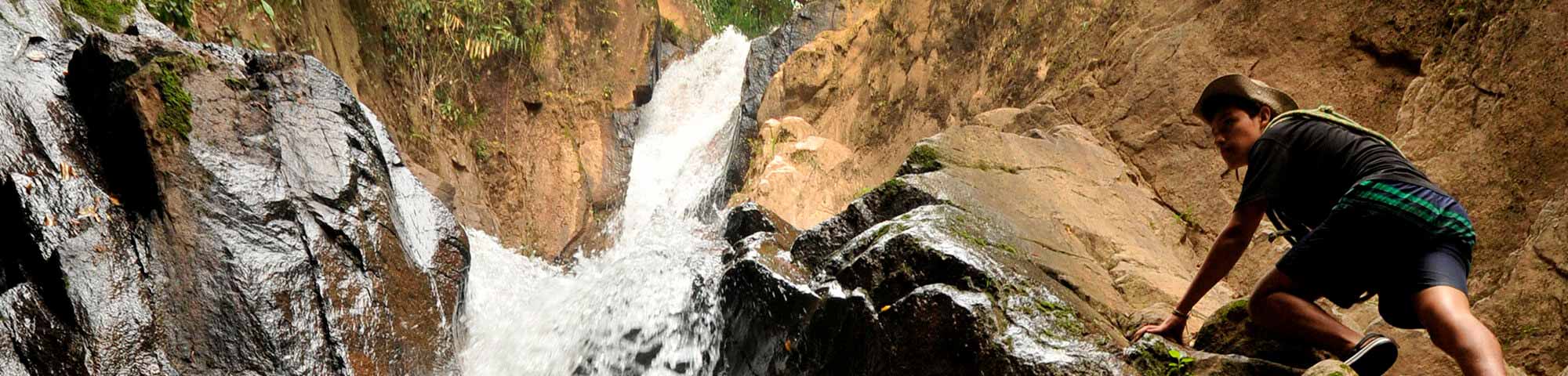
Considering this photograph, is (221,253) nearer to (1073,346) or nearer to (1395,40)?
(1073,346)

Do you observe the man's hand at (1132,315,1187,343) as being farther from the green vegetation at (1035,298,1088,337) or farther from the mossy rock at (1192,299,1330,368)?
the green vegetation at (1035,298,1088,337)

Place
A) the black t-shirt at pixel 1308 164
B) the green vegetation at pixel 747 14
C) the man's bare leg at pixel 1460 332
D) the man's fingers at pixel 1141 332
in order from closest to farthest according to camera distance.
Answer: the man's bare leg at pixel 1460 332, the black t-shirt at pixel 1308 164, the man's fingers at pixel 1141 332, the green vegetation at pixel 747 14

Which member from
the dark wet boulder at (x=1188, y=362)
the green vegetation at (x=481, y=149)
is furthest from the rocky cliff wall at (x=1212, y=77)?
the green vegetation at (x=481, y=149)

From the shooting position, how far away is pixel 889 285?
12.8 ft

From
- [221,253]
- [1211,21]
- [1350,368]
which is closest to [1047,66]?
[1211,21]

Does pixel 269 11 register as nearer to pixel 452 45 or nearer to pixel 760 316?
pixel 452 45

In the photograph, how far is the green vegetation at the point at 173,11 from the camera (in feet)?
21.4

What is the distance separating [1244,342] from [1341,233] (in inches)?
25.9

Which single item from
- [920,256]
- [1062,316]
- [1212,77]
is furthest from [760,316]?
[1212,77]

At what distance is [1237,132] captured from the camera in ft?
8.82

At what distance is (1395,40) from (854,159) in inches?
260

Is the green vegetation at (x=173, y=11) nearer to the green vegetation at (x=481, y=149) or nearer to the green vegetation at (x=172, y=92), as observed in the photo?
the green vegetation at (x=172, y=92)

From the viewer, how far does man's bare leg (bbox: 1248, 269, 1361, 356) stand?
225cm

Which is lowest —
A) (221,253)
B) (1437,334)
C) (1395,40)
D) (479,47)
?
(1437,334)
